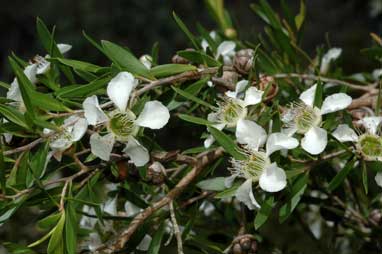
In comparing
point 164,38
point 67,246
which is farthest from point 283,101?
point 164,38

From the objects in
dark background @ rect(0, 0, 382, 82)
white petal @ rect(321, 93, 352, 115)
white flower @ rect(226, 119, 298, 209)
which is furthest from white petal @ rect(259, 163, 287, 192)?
dark background @ rect(0, 0, 382, 82)

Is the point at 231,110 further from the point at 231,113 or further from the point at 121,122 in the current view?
the point at 121,122

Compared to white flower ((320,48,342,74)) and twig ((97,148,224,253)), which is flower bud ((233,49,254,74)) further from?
white flower ((320,48,342,74))

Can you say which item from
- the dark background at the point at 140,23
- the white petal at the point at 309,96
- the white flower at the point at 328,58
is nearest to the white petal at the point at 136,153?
the white petal at the point at 309,96

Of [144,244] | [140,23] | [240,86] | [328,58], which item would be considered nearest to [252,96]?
[240,86]

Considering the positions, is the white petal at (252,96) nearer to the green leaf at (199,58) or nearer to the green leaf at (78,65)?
the green leaf at (199,58)
